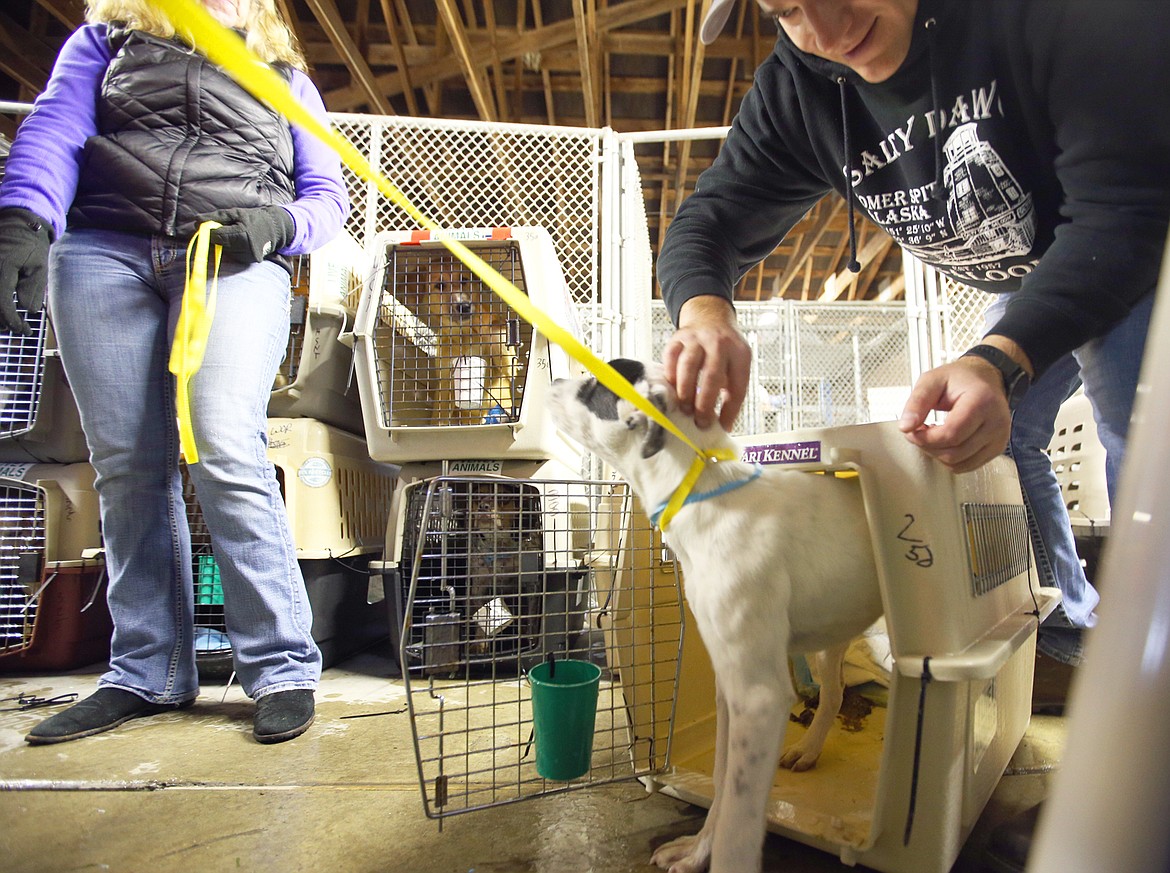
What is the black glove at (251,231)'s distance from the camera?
1.42 m

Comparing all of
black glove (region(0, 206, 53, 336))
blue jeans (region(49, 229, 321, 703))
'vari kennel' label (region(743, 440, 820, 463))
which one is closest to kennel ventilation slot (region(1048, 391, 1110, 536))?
'vari kennel' label (region(743, 440, 820, 463))

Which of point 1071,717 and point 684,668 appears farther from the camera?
point 684,668

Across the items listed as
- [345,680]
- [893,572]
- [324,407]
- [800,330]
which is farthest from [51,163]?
[800,330]

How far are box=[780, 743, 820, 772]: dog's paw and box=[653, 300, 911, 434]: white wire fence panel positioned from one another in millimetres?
3100

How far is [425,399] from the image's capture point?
81.9 inches

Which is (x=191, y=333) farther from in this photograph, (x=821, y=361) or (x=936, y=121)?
(x=821, y=361)

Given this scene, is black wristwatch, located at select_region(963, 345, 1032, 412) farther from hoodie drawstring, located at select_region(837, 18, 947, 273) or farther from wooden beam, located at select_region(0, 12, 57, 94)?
wooden beam, located at select_region(0, 12, 57, 94)

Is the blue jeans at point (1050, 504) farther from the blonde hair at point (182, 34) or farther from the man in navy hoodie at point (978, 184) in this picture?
the blonde hair at point (182, 34)

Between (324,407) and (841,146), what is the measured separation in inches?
69.9

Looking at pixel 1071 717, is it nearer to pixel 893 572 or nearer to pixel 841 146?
pixel 893 572

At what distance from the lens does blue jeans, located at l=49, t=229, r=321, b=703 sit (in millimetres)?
1441

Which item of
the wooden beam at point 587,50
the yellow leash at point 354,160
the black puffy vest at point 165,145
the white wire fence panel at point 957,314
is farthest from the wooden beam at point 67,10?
the white wire fence panel at point 957,314

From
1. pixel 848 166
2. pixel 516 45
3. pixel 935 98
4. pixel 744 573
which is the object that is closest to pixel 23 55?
pixel 516 45

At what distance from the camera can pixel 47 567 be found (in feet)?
6.28
